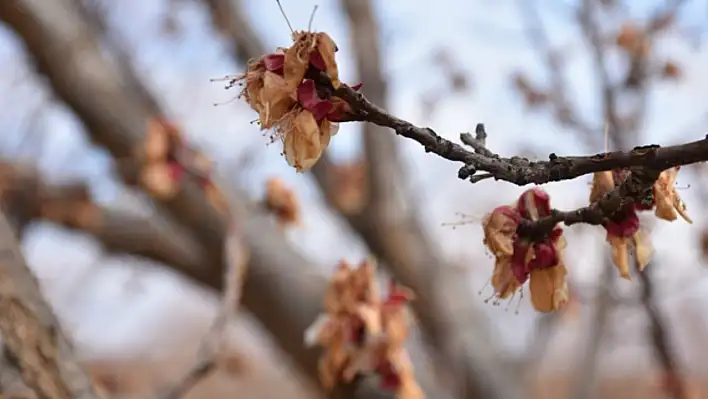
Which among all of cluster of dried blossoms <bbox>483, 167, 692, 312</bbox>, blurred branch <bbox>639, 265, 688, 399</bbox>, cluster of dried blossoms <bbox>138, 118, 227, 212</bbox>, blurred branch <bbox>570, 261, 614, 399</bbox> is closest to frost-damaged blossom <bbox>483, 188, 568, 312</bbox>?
cluster of dried blossoms <bbox>483, 167, 692, 312</bbox>

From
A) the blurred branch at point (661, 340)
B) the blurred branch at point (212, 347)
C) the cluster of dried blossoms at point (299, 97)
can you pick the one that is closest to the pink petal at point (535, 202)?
the cluster of dried blossoms at point (299, 97)

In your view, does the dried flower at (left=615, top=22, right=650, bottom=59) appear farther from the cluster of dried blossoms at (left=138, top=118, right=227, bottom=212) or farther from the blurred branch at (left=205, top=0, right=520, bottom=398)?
the cluster of dried blossoms at (left=138, top=118, right=227, bottom=212)

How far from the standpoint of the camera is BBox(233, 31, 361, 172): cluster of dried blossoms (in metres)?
0.33

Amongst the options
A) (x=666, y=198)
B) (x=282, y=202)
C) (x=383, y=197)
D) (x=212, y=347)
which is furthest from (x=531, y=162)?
(x=383, y=197)

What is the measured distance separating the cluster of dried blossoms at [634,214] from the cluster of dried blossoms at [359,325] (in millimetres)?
300

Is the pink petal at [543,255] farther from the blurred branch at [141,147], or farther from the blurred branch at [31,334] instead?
the blurred branch at [141,147]

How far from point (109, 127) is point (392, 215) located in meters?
0.61

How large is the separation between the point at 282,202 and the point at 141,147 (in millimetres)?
381

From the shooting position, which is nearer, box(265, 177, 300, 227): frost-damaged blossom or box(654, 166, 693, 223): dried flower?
box(654, 166, 693, 223): dried flower

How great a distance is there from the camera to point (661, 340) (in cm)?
102

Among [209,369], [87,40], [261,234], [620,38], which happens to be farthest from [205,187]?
[620,38]

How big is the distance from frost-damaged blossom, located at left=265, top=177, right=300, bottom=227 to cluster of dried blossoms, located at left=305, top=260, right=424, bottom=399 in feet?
1.16

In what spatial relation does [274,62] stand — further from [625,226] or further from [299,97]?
[625,226]

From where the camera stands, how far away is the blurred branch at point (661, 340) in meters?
0.94
